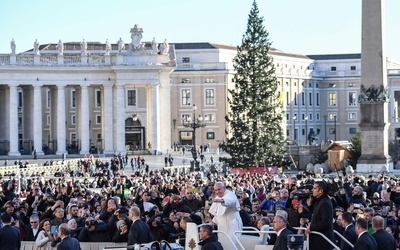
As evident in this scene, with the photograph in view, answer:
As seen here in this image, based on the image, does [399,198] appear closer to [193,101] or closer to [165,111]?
[165,111]

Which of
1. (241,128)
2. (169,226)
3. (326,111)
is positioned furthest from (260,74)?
(326,111)

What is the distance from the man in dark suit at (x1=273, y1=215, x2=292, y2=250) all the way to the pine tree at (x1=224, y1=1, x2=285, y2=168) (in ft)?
159

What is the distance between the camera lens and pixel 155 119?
87.1m

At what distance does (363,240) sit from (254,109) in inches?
1992

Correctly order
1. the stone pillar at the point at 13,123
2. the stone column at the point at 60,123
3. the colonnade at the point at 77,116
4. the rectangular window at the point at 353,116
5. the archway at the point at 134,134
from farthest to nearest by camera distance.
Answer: the rectangular window at the point at 353,116
the archway at the point at 134,134
the stone column at the point at 60,123
the colonnade at the point at 77,116
the stone pillar at the point at 13,123

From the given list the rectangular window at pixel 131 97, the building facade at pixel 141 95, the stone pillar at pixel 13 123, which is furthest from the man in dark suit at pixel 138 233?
the rectangular window at pixel 131 97

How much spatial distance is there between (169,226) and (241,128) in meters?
44.7

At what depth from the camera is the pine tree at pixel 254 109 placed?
62.2 metres

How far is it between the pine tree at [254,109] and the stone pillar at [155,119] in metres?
22.3

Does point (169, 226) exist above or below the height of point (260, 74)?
below

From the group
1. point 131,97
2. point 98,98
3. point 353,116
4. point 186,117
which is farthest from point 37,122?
point 353,116

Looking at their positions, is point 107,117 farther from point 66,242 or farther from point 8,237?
point 66,242

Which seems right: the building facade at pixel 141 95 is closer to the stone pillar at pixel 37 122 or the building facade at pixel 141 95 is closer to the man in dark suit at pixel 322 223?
the stone pillar at pixel 37 122

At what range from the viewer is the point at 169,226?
60.6ft
